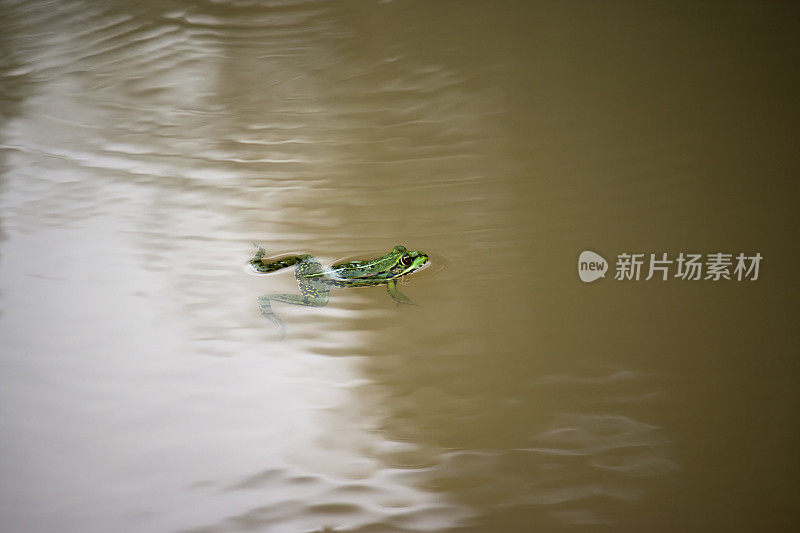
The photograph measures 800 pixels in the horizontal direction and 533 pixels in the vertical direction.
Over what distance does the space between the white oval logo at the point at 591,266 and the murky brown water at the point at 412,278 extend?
0.03 meters

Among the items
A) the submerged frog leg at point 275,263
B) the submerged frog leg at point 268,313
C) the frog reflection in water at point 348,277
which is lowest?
the submerged frog leg at point 268,313

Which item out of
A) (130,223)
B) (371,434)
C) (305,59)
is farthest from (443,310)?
(305,59)

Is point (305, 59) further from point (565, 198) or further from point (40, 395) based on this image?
point (40, 395)

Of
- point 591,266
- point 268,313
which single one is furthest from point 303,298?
point 591,266

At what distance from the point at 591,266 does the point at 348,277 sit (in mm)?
684

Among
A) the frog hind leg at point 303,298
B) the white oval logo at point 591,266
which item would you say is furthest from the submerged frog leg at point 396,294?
the white oval logo at point 591,266

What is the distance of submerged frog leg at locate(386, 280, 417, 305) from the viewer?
1578 millimetres

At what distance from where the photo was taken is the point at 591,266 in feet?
5.30

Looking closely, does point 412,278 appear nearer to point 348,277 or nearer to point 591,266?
point 348,277

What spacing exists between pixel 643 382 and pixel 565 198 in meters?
0.62

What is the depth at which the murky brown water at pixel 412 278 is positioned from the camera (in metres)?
1.31

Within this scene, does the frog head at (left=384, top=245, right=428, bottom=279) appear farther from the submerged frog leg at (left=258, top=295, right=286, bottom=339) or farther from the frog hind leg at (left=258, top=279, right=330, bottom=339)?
the submerged frog leg at (left=258, top=295, right=286, bottom=339)

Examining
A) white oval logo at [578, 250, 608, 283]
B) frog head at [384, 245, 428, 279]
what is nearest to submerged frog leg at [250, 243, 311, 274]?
frog head at [384, 245, 428, 279]

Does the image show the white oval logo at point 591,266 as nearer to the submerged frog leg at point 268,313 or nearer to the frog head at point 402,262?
the frog head at point 402,262
